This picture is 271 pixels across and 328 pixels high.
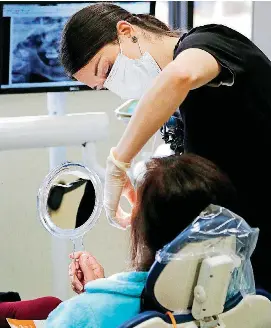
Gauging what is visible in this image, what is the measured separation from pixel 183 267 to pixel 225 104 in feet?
1.59

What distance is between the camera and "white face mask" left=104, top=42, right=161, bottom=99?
5.64 ft

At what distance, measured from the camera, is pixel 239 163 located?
5.41ft

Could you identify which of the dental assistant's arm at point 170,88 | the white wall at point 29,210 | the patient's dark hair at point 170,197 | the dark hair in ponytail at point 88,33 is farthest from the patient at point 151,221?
the white wall at point 29,210

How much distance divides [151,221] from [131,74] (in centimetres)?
57

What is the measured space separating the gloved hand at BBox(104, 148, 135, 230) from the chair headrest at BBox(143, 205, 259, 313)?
35 cm

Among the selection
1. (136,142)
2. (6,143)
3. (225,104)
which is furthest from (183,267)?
(6,143)

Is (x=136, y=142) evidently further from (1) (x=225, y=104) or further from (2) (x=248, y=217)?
(2) (x=248, y=217)

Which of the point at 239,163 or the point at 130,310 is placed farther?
the point at 239,163

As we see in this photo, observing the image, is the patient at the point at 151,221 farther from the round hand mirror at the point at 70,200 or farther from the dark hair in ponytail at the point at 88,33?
the round hand mirror at the point at 70,200

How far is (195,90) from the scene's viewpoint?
5.34ft

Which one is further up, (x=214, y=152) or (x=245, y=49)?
(x=245, y=49)

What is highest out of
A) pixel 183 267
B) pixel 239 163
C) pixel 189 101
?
pixel 189 101

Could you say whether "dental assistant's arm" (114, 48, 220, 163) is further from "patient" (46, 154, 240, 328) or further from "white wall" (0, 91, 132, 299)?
"white wall" (0, 91, 132, 299)

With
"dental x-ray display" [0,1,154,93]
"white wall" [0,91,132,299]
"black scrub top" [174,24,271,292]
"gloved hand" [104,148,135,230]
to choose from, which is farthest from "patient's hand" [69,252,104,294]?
"white wall" [0,91,132,299]
